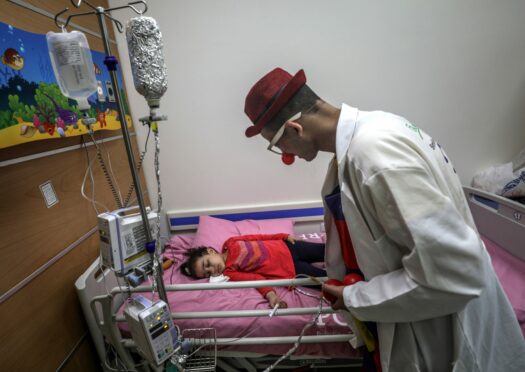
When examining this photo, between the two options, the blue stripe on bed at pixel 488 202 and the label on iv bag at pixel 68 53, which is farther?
the blue stripe on bed at pixel 488 202

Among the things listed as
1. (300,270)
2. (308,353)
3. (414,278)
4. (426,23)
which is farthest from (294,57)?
(308,353)

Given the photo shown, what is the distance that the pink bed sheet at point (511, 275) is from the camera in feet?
4.39

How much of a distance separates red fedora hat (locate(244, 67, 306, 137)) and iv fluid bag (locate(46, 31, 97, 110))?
0.55 meters

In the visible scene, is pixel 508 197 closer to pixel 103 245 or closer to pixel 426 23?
pixel 426 23

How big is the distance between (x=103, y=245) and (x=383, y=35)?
2239 millimetres

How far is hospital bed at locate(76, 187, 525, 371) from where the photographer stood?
131cm

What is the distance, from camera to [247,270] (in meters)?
1.94

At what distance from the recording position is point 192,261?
1975 millimetres

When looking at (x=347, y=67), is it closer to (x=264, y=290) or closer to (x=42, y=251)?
(x=264, y=290)

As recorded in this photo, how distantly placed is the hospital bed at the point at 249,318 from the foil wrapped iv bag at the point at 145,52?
0.86 metres

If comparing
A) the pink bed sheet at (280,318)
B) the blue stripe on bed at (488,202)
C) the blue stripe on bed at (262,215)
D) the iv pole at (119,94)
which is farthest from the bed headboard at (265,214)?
the iv pole at (119,94)

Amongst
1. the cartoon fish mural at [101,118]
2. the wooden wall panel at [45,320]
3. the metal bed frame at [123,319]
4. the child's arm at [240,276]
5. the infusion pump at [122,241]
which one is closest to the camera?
the infusion pump at [122,241]

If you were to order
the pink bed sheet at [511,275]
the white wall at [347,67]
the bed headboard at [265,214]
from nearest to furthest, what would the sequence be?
the pink bed sheet at [511,275]
the white wall at [347,67]
the bed headboard at [265,214]

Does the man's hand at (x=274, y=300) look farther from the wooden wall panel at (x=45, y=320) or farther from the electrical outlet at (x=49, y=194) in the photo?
the electrical outlet at (x=49, y=194)
